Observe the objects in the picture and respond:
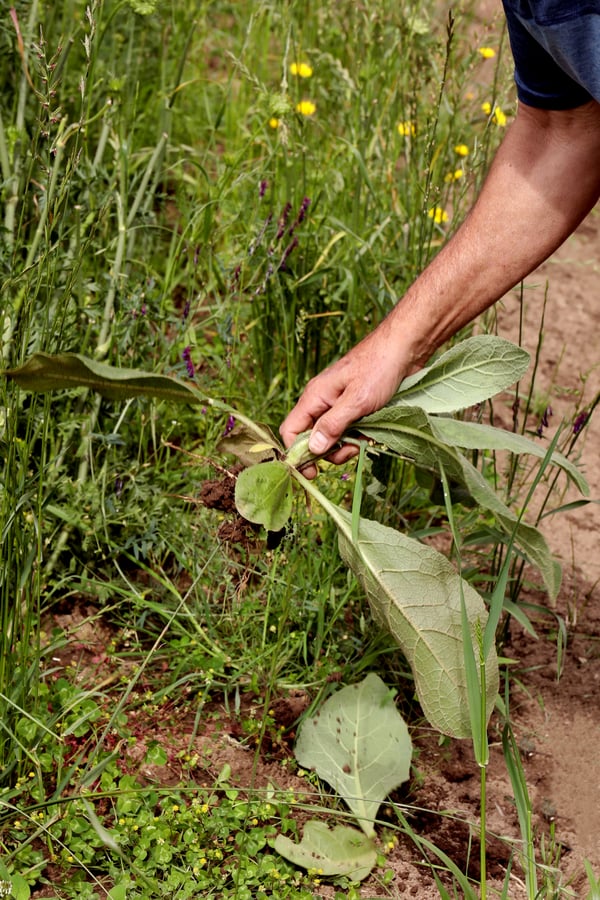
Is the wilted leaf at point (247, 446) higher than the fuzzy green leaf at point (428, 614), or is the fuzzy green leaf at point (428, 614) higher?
the wilted leaf at point (247, 446)

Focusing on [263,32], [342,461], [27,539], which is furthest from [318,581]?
[263,32]

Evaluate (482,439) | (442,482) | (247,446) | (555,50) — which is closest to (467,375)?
(482,439)

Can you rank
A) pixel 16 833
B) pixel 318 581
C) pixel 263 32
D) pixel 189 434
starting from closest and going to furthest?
pixel 16 833
pixel 318 581
pixel 189 434
pixel 263 32

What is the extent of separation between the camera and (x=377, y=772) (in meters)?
1.99

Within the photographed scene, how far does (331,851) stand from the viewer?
72.9 inches

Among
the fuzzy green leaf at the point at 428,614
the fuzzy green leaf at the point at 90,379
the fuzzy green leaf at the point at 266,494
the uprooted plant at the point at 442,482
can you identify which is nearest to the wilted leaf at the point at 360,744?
the uprooted plant at the point at 442,482

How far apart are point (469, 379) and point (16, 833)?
1.16 meters

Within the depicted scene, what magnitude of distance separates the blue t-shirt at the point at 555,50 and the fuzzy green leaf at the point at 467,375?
450mm

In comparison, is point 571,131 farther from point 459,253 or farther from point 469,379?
point 469,379

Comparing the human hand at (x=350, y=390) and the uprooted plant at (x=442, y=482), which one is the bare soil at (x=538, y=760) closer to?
the uprooted plant at (x=442, y=482)

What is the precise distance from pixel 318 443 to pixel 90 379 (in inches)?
17.8

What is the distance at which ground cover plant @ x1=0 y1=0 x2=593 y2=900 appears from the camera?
1.79 m

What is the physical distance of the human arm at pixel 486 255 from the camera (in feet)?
6.32

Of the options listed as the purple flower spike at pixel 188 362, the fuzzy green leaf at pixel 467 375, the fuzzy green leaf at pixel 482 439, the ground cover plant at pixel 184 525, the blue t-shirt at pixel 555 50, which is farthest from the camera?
the purple flower spike at pixel 188 362
